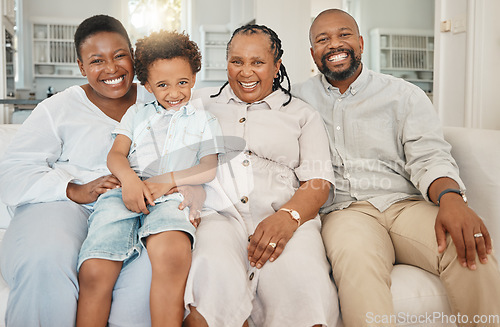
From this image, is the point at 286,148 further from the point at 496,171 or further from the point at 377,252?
the point at 496,171

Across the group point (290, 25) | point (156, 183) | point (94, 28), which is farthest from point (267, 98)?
point (290, 25)

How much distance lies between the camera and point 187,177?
1.47 m

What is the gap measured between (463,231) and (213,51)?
6.65m

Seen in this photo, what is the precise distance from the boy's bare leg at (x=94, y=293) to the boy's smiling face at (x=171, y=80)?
1.96ft

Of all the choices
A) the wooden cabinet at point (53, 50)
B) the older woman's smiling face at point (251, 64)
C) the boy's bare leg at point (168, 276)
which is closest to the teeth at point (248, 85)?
the older woman's smiling face at point (251, 64)

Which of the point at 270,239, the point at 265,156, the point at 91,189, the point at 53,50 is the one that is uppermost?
the point at 53,50

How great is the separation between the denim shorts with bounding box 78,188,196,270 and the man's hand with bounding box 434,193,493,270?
2.50 feet

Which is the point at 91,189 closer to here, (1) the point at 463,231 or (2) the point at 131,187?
(2) the point at 131,187

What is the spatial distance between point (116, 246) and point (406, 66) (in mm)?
7074

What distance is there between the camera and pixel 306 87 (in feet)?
6.15

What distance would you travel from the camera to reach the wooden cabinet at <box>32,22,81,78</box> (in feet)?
28.2

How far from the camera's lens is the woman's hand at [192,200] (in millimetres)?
1452

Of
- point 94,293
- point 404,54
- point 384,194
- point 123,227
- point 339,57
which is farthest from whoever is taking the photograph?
point 404,54

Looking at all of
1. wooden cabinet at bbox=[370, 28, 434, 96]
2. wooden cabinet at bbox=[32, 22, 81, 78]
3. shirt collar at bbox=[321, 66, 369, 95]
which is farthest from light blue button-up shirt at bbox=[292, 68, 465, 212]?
wooden cabinet at bbox=[32, 22, 81, 78]
